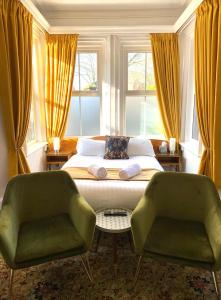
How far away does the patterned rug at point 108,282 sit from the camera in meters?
1.77

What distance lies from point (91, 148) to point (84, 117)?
2.70ft

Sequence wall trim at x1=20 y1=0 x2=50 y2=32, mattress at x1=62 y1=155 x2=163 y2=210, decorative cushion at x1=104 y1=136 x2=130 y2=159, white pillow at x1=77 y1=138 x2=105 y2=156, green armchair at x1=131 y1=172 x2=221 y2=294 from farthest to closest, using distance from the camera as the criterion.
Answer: white pillow at x1=77 y1=138 x2=105 y2=156, decorative cushion at x1=104 y1=136 x2=130 y2=159, wall trim at x1=20 y1=0 x2=50 y2=32, mattress at x1=62 y1=155 x2=163 y2=210, green armchair at x1=131 y1=172 x2=221 y2=294

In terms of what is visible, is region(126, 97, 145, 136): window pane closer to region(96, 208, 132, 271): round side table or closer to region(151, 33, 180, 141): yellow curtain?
region(151, 33, 180, 141): yellow curtain

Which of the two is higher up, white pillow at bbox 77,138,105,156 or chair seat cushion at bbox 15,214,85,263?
white pillow at bbox 77,138,105,156

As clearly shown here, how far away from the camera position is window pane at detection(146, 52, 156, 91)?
417 cm

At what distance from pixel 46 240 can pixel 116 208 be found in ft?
2.67

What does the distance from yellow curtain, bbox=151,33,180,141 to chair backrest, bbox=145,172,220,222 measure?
6.93ft

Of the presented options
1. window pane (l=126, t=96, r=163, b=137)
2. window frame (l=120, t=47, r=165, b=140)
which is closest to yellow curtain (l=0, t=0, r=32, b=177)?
window frame (l=120, t=47, r=165, b=140)

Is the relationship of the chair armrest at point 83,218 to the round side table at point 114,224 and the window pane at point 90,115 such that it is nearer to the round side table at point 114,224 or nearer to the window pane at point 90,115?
the round side table at point 114,224

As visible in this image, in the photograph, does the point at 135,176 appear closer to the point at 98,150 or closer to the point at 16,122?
the point at 98,150

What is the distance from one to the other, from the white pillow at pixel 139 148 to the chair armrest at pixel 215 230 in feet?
6.36

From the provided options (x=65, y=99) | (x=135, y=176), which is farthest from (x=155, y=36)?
(x=135, y=176)

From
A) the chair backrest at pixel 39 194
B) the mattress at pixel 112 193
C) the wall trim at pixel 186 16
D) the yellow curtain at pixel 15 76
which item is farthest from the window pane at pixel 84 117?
the chair backrest at pixel 39 194

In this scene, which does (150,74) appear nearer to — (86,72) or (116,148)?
(86,72)
